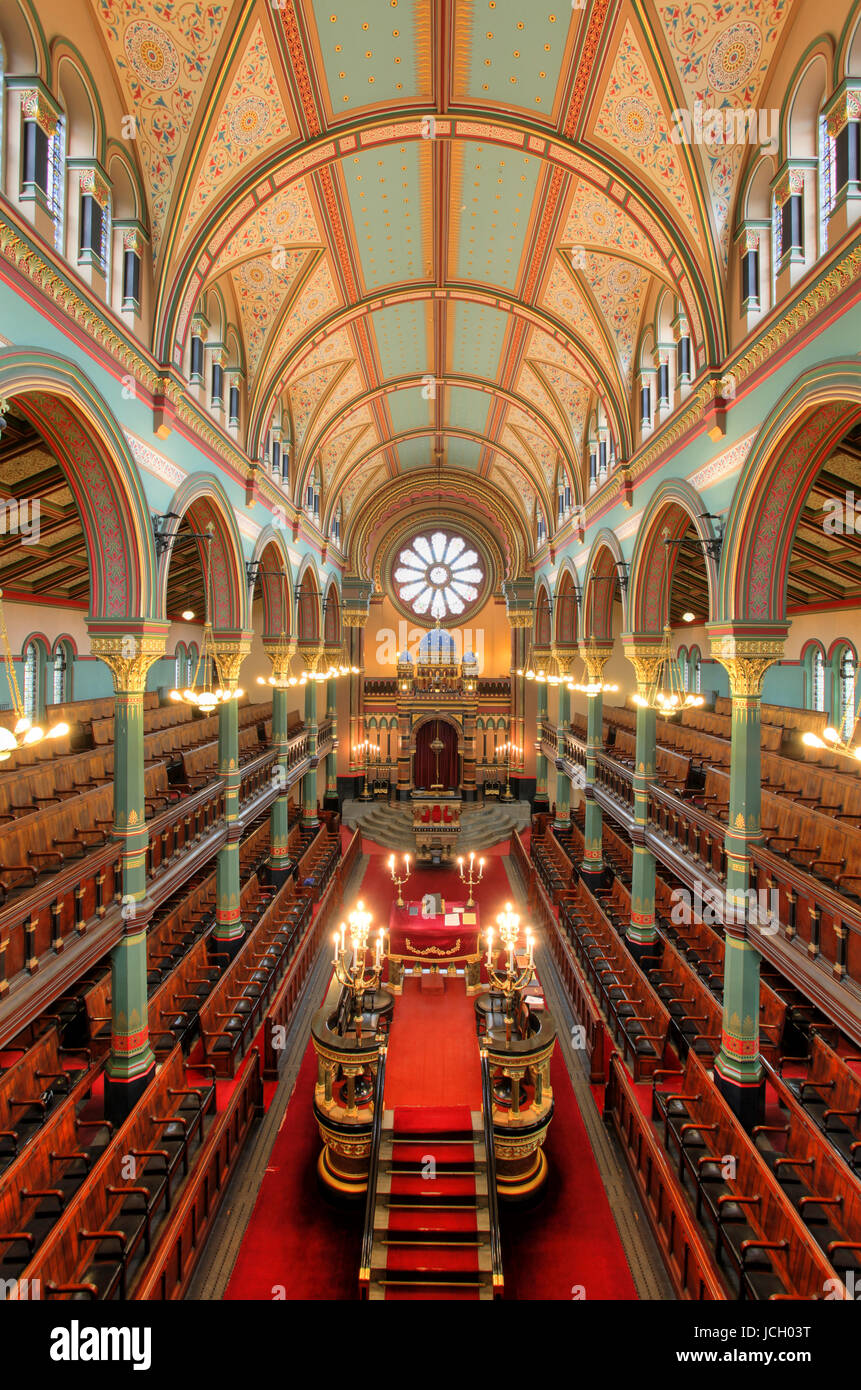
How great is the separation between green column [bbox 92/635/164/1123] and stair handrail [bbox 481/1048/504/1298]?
14.6ft

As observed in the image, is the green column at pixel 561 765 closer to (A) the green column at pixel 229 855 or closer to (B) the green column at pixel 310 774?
(B) the green column at pixel 310 774

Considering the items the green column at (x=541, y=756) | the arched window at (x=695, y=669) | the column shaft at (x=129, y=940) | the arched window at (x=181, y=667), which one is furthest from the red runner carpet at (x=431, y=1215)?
the green column at (x=541, y=756)

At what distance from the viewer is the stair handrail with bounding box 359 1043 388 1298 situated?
7.20 m

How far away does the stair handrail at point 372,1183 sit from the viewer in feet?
23.6

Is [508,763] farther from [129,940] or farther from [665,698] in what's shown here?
[129,940]

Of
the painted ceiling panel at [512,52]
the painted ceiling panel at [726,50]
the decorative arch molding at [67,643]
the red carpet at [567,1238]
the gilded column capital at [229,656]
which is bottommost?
the red carpet at [567,1238]

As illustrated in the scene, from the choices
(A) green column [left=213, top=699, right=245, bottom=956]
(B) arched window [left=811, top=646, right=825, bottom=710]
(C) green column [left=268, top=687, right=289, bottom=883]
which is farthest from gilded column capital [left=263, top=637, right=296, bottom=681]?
(B) arched window [left=811, top=646, right=825, bottom=710]

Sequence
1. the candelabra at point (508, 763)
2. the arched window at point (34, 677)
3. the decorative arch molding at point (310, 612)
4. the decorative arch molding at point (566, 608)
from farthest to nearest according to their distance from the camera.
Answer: the candelabra at point (508, 763) < the decorative arch molding at point (310, 612) < the decorative arch molding at point (566, 608) < the arched window at point (34, 677)

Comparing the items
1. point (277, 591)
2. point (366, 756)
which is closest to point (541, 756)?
point (366, 756)

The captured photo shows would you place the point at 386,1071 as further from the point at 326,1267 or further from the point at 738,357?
the point at 738,357

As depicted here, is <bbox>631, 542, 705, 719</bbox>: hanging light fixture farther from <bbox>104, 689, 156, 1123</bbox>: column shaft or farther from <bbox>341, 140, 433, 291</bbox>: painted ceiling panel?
<bbox>104, 689, 156, 1123</bbox>: column shaft

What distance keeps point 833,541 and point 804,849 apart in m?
9.19

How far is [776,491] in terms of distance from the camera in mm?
9023

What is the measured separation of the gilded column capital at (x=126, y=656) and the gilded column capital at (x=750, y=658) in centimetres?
762
